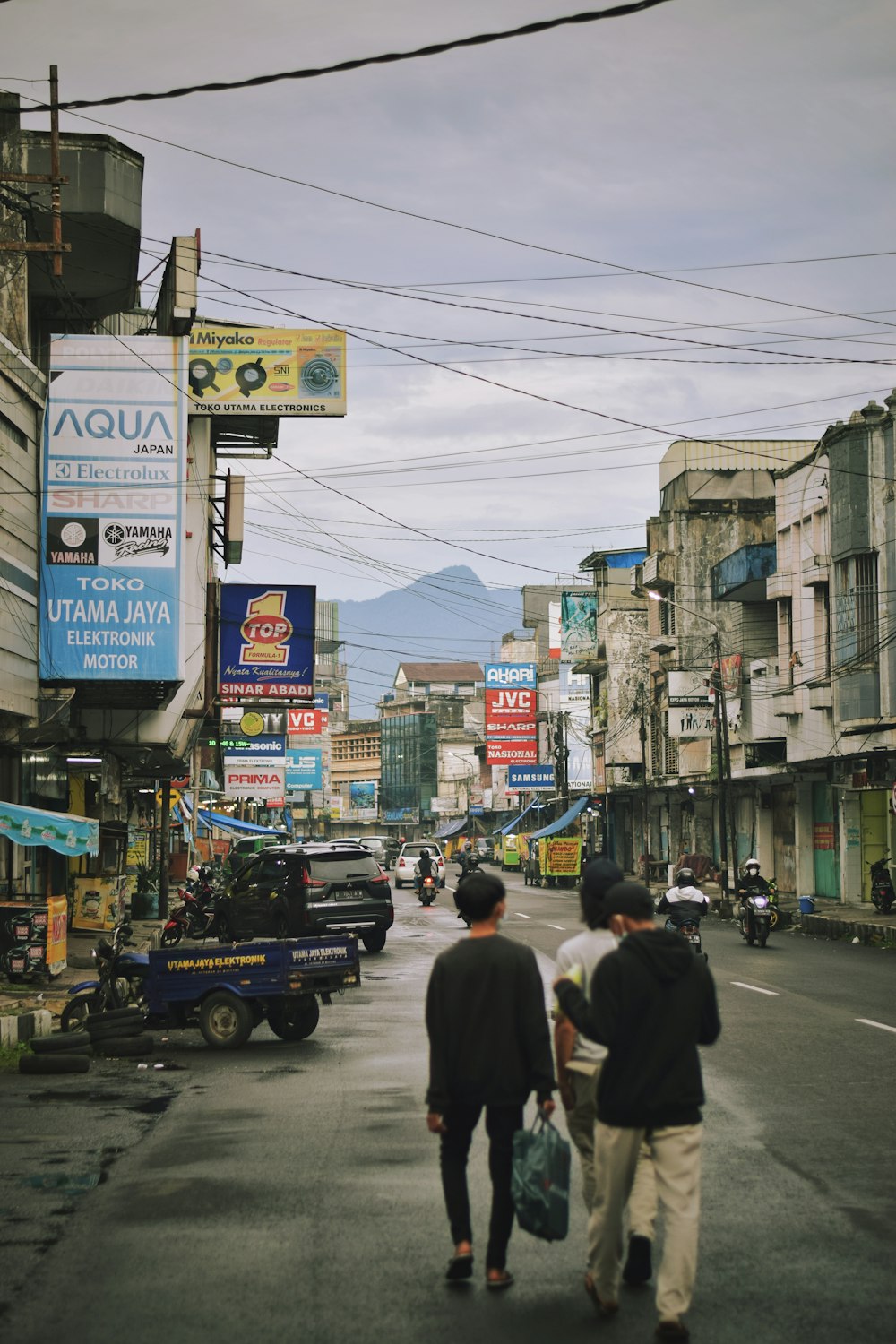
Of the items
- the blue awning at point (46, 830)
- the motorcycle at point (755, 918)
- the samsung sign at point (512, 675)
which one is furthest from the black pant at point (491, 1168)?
the samsung sign at point (512, 675)

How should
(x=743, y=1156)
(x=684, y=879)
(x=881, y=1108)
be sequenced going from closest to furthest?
(x=743, y=1156) < (x=881, y=1108) < (x=684, y=879)

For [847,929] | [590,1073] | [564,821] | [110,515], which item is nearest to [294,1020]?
[590,1073]

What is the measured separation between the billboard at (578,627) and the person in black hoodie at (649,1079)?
250 ft

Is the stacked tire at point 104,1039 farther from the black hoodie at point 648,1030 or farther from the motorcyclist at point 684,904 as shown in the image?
the black hoodie at point 648,1030

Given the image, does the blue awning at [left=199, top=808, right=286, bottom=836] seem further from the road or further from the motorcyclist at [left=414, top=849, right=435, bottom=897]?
the road

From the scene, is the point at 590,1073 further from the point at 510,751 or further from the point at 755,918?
the point at 510,751

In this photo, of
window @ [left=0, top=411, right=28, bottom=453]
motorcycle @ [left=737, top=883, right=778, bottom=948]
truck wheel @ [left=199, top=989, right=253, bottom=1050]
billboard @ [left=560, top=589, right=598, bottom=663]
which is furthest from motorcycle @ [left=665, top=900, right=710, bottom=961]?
billboard @ [left=560, top=589, right=598, bottom=663]

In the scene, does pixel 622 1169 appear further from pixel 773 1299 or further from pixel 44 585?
pixel 44 585

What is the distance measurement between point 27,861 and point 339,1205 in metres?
22.6

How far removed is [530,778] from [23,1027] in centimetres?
6751

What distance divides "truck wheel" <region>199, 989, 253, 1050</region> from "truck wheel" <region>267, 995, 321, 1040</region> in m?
0.51

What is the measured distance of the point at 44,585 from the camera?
88.9ft

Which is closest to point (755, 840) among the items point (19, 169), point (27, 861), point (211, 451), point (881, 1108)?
point (211, 451)

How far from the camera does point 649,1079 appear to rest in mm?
6129
